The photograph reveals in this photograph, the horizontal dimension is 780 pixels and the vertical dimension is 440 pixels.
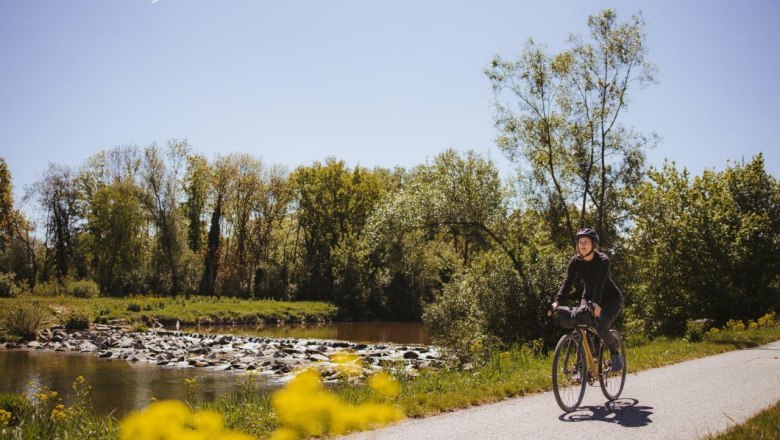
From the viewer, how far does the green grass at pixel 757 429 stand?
528cm

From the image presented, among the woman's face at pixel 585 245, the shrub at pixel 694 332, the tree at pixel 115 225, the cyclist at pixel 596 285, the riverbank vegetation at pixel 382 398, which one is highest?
the tree at pixel 115 225

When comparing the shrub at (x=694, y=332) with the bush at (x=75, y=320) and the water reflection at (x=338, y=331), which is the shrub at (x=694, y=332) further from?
the bush at (x=75, y=320)

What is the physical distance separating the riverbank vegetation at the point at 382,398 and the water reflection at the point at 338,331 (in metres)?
19.8

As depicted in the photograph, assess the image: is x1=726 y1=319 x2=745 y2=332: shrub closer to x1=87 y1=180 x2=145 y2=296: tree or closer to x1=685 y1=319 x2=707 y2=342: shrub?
x1=685 y1=319 x2=707 y2=342: shrub

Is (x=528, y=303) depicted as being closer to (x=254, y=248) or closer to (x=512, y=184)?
(x=512, y=184)

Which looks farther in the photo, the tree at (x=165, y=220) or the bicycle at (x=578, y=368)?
the tree at (x=165, y=220)

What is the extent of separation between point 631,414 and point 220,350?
21600 millimetres

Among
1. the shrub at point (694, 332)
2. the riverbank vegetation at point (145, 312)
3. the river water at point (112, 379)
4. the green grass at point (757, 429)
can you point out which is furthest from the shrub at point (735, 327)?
the riverbank vegetation at point (145, 312)

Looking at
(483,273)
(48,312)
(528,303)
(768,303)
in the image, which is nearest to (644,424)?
(528,303)

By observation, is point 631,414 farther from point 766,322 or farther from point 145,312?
point 145,312

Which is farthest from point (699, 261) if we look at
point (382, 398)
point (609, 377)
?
point (382, 398)

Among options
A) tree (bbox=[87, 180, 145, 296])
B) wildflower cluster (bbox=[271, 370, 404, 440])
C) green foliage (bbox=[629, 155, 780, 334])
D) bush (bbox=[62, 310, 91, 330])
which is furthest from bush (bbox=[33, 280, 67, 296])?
wildflower cluster (bbox=[271, 370, 404, 440])

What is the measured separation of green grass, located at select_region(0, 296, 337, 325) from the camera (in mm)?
33791

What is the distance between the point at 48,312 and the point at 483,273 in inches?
1020
